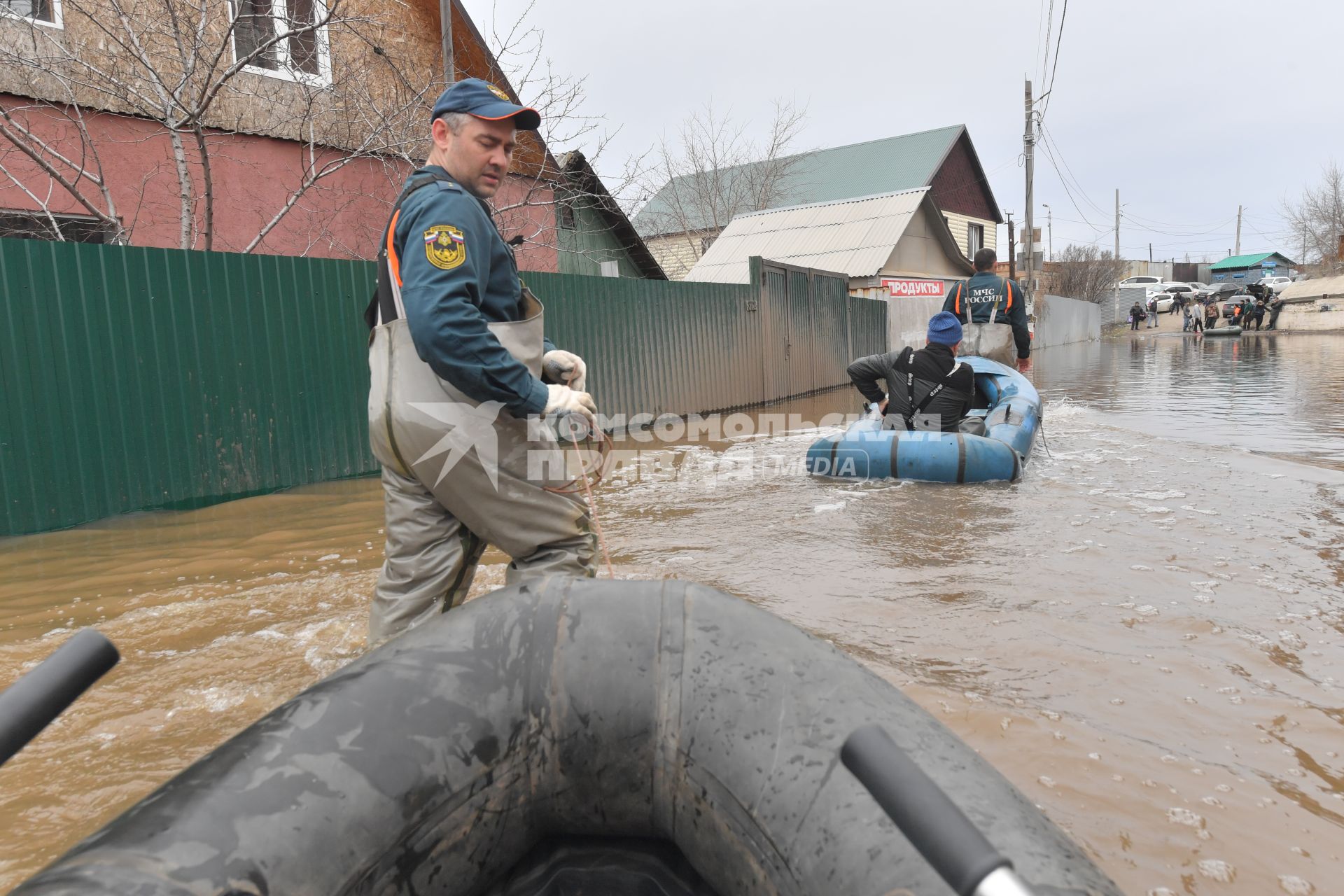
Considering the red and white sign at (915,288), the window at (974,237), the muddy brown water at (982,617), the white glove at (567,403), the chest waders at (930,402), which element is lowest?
the muddy brown water at (982,617)

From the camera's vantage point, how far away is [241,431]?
611 centimetres

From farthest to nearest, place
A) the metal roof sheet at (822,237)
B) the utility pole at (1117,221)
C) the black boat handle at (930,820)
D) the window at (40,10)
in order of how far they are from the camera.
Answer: the utility pole at (1117,221) < the metal roof sheet at (822,237) < the window at (40,10) < the black boat handle at (930,820)

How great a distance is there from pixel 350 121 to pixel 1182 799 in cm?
1025

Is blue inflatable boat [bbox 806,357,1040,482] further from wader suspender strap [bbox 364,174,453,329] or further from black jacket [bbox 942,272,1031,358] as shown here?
wader suspender strap [bbox 364,174,453,329]

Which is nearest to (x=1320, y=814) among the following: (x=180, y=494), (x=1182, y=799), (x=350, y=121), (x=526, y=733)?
(x=1182, y=799)

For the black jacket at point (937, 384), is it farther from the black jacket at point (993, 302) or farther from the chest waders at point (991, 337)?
the chest waders at point (991, 337)

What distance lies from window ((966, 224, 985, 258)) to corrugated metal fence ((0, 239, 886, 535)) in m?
28.5

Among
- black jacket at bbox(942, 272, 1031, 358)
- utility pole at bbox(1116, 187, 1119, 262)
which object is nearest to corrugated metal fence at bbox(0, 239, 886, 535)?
black jacket at bbox(942, 272, 1031, 358)

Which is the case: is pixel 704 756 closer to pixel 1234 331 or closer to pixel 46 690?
pixel 46 690

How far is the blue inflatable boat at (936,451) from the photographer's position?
6367mm

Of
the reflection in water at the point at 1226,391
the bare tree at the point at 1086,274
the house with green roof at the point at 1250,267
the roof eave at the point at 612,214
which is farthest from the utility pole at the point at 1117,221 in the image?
the roof eave at the point at 612,214

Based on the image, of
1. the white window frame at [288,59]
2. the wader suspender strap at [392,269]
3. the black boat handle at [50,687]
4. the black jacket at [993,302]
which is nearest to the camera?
the black boat handle at [50,687]

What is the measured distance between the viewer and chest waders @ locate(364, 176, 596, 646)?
2311 millimetres

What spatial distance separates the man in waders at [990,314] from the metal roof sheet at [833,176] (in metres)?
22.3
